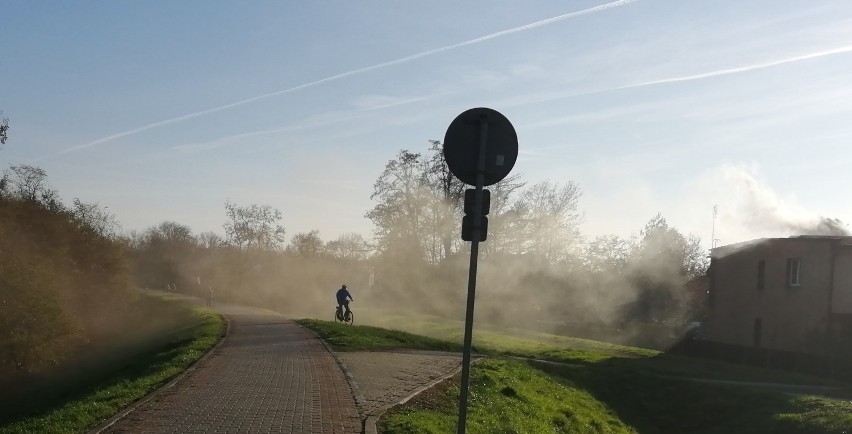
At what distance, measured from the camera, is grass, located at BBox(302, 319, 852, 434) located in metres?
11.7

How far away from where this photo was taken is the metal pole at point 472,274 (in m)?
Result: 6.88

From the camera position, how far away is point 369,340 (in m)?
22.3

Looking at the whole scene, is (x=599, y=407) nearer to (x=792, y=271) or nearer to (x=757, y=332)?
(x=792, y=271)

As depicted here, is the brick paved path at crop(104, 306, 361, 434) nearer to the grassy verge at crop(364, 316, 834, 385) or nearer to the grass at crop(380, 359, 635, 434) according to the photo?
the grass at crop(380, 359, 635, 434)

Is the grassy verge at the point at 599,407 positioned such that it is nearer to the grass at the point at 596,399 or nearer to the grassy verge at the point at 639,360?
the grass at the point at 596,399

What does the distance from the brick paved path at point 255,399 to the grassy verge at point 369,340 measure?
234 centimetres

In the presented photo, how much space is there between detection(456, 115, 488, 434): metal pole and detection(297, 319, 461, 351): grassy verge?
525 inches

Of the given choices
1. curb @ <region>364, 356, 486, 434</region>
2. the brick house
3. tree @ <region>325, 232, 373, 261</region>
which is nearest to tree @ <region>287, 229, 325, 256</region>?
tree @ <region>325, 232, 373, 261</region>

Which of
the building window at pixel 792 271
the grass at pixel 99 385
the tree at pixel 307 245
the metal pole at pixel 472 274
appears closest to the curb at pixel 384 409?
the metal pole at pixel 472 274

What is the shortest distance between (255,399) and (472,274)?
18.3ft

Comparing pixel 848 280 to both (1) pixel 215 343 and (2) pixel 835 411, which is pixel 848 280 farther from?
(1) pixel 215 343

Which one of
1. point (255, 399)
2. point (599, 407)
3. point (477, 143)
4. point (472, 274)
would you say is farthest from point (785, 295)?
point (472, 274)

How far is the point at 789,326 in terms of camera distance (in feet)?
120

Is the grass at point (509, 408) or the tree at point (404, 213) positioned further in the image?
the tree at point (404, 213)
